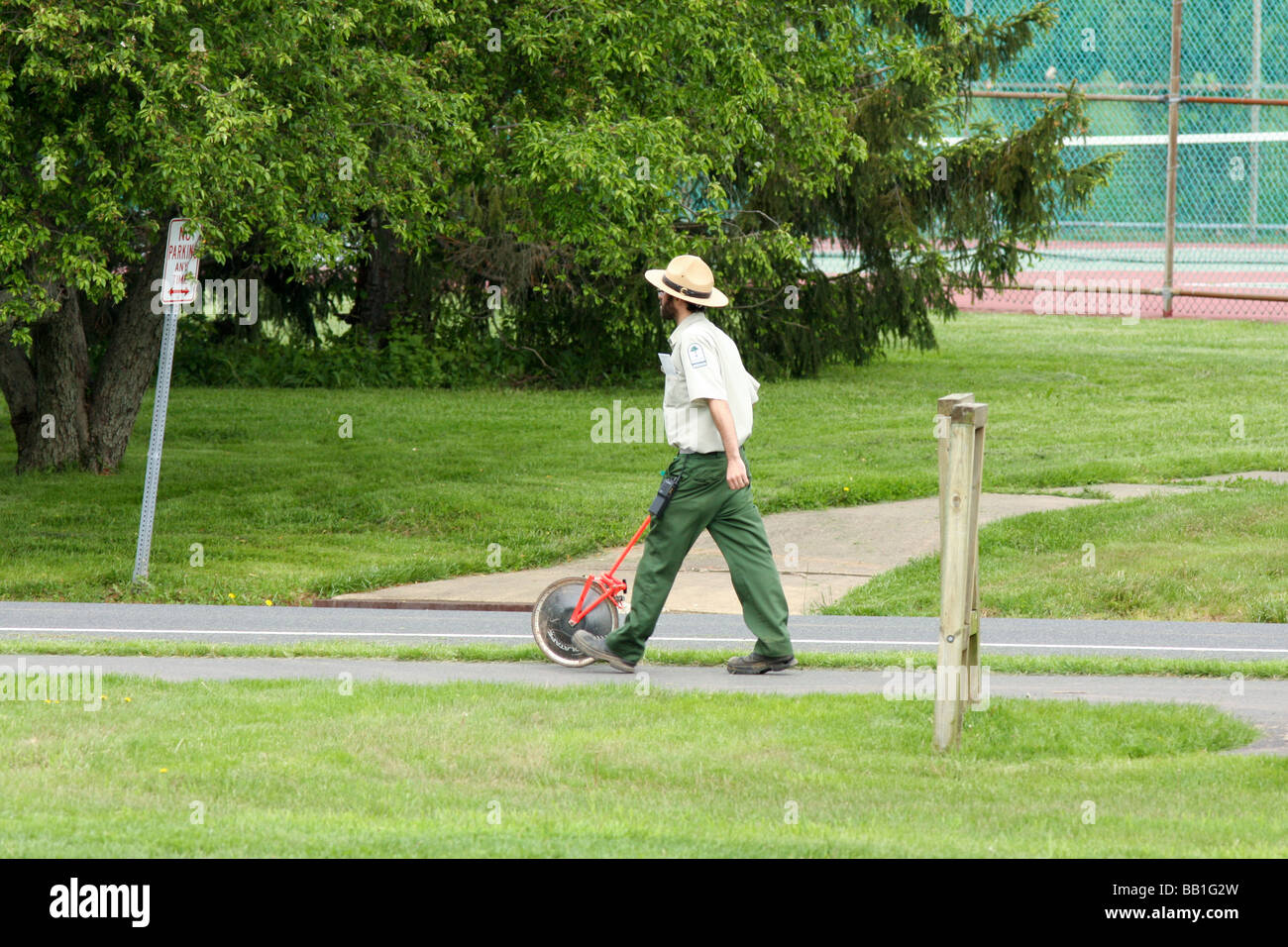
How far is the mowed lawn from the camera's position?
43.0ft

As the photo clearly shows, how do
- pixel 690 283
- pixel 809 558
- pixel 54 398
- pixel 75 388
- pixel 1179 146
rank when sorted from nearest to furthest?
pixel 690 283 < pixel 809 558 < pixel 54 398 < pixel 75 388 < pixel 1179 146

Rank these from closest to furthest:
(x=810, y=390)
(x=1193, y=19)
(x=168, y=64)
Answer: (x=168, y=64)
(x=810, y=390)
(x=1193, y=19)

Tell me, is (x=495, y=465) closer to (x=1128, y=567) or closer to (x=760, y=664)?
(x=1128, y=567)

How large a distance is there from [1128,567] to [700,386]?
4.93 meters

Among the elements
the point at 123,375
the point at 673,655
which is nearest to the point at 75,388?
the point at 123,375

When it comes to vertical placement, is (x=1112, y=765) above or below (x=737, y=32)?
below

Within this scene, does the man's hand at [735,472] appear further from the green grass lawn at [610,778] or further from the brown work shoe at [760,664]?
the green grass lawn at [610,778]

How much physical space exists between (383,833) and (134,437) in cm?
1510

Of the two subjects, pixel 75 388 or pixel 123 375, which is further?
pixel 75 388

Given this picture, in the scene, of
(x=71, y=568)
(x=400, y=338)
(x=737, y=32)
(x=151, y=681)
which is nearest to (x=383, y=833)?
(x=151, y=681)

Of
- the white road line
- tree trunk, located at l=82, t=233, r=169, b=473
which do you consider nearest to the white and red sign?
the white road line

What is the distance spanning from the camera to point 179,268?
11.8 m
